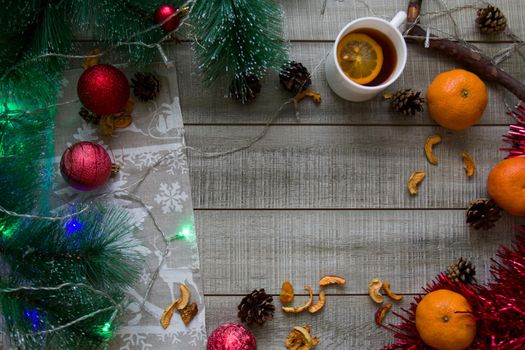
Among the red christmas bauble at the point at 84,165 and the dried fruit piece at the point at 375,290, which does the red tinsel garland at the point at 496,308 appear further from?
the red christmas bauble at the point at 84,165

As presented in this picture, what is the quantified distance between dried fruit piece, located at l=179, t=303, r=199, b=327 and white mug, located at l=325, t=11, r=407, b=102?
0.41 meters

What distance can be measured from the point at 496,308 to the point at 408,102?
0.34m

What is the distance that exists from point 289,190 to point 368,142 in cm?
15

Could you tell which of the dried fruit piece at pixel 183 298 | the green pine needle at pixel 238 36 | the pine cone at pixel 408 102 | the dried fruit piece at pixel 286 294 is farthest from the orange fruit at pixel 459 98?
the dried fruit piece at pixel 183 298

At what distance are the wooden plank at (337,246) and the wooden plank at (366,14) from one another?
29cm

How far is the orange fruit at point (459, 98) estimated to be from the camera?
3.04 ft

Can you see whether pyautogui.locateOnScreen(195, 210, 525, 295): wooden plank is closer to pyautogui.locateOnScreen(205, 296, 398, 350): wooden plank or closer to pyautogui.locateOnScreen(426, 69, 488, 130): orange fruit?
pyautogui.locateOnScreen(205, 296, 398, 350): wooden plank

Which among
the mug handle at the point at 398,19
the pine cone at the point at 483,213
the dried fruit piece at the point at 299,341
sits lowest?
the dried fruit piece at the point at 299,341

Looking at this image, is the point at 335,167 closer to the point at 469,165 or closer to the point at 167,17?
the point at 469,165

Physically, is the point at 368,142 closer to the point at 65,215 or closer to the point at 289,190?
the point at 289,190

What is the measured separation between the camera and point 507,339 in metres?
0.88

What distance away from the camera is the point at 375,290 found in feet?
3.17

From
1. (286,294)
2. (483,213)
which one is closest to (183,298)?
(286,294)

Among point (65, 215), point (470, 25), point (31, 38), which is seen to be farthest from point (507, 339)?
point (31, 38)
